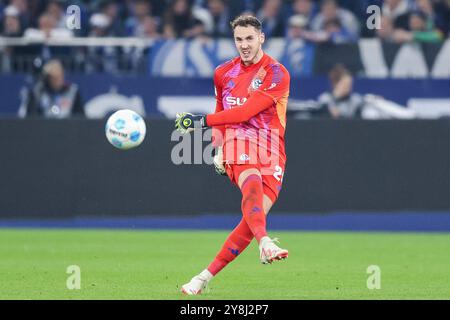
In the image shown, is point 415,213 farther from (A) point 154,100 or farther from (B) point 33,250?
(B) point 33,250

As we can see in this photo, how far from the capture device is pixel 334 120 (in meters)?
17.8

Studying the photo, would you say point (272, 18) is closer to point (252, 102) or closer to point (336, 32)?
point (336, 32)

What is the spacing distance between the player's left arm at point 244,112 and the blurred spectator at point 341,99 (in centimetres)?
813

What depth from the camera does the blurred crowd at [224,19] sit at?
19406mm

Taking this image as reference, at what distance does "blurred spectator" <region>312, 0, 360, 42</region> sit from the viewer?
1950 cm

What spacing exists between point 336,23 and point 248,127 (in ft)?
31.8

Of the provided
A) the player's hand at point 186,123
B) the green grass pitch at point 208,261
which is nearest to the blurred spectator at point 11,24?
the green grass pitch at point 208,261

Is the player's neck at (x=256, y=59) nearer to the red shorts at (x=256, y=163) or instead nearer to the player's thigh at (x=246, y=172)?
the red shorts at (x=256, y=163)

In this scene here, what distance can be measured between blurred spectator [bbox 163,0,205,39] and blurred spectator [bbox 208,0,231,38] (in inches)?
11.2

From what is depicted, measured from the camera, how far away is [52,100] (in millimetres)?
18219

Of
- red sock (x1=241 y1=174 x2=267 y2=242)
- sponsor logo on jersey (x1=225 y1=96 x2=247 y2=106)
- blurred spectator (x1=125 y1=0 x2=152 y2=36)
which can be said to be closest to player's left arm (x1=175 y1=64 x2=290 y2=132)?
sponsor logo on jersey (x1=225 y1=96 x2=247 y2=106)

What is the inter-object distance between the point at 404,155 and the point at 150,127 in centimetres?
383

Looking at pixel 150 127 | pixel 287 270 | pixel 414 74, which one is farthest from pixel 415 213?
pixel 287 270

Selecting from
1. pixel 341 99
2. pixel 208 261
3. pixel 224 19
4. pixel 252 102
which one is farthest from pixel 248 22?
pixel 224 19
